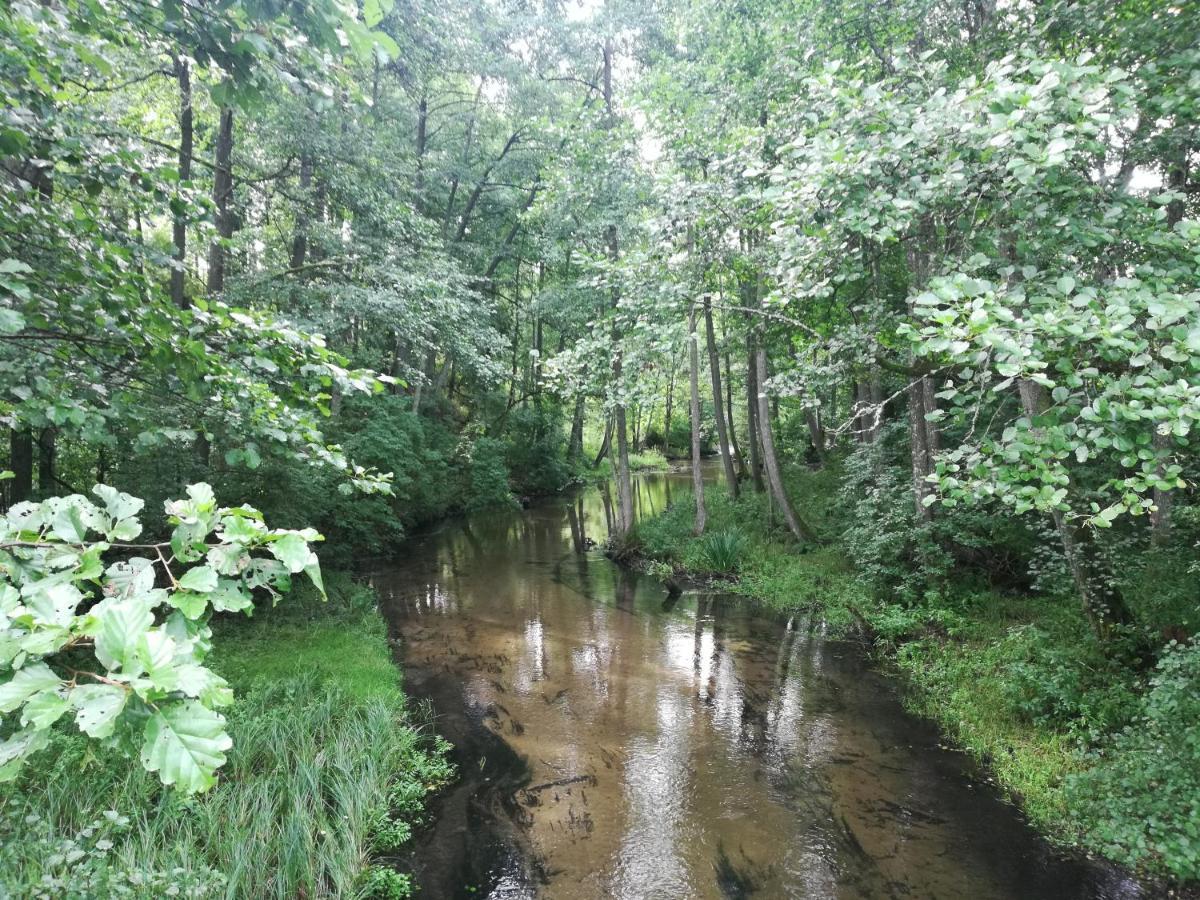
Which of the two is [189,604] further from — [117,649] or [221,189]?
[221,189]

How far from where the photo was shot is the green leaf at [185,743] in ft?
3.68

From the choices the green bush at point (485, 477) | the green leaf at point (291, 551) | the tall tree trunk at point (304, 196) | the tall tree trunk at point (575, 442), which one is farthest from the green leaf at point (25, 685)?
the tall tree trunk at point (575, 442)

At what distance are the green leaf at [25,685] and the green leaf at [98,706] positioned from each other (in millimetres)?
63

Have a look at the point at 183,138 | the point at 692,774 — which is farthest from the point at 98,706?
the point at 183,138

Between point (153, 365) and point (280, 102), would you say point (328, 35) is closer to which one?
point (153, 365)

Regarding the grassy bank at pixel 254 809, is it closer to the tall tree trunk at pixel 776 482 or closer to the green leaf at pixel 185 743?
the green leaf at pixel 185 743

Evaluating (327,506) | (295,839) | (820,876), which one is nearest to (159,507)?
(327,506)

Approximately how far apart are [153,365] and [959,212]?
4622 millimetres

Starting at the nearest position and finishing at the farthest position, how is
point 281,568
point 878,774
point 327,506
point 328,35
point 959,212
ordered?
point 281,568
point 328,35
point 959,212
point 878,774
point 327,506

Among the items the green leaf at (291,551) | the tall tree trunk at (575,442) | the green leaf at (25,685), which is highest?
the tall tree trunk at (575,442)

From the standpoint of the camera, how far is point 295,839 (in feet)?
14.1

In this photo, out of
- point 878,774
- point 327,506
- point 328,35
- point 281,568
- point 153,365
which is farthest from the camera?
point 327,506

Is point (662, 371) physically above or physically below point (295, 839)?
above

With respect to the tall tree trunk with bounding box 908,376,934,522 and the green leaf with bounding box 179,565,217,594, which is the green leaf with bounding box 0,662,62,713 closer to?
the green leaf with bounding box 179,565,217,594
